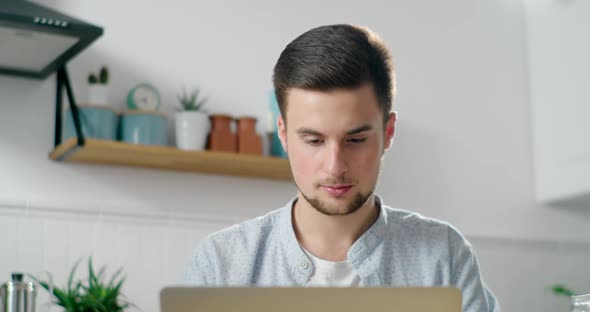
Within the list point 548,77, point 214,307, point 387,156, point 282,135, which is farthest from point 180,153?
→ point 214,307

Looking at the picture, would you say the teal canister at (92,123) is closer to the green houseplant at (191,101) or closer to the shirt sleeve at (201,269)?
the green houseplant at (191,101)

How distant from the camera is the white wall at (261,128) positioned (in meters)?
3.07

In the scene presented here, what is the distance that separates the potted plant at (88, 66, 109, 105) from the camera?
10.1 ft

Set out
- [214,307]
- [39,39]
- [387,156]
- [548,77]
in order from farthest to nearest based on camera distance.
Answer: [548,77], [387,156], [39,39], [214,307]

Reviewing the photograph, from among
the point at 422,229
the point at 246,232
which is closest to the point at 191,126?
the point at 246,232

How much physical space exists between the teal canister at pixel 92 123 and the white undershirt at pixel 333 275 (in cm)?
142

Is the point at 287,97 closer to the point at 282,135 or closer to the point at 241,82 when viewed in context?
the point at 282,135

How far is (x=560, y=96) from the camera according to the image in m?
3.88

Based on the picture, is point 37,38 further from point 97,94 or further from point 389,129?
point 389,129

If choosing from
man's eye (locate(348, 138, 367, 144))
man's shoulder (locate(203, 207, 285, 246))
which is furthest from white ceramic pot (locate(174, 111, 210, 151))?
man's eye (locate(348, 138, 367, 144))

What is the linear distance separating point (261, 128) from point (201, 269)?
1.66m

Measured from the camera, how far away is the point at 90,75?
3115 mm

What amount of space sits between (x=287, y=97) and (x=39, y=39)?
1256 mm

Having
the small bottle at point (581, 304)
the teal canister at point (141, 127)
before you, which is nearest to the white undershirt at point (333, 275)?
the small bottle at point (581, 304)
